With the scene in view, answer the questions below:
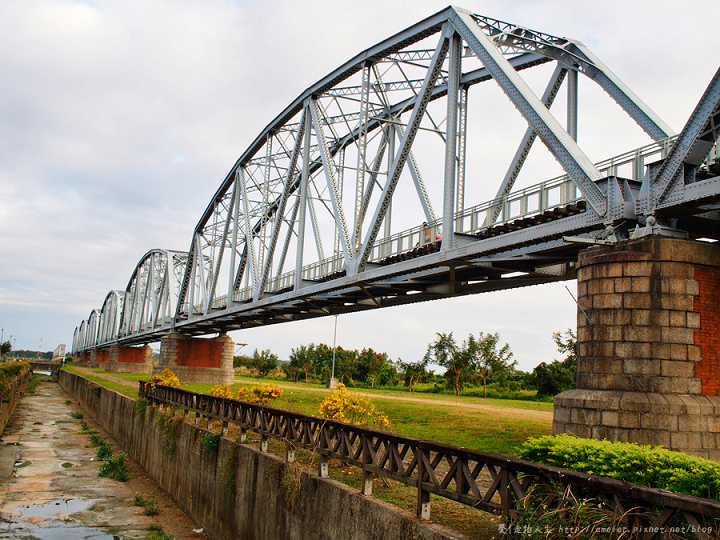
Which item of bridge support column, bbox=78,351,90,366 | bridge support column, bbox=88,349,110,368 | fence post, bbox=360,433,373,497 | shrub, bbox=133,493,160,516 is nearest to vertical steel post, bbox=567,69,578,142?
fence post, bbox=360,433,373,497

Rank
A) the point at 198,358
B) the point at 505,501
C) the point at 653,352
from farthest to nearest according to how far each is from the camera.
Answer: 1. the point at 198,358
2. the point at 653,352
3. the point at 505,501

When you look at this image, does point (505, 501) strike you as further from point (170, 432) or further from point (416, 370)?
point (416, 370)

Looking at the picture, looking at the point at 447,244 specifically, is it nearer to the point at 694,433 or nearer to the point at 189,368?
the point at 694,433

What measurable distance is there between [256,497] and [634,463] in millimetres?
8502

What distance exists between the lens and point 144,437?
25.3 metres

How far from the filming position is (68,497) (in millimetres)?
19812

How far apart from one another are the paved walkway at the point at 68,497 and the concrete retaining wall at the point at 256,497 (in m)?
0.66

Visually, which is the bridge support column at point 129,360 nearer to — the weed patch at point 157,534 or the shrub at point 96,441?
the shrub at point 96,441

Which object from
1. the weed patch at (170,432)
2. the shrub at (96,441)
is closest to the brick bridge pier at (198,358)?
the shrub at (96,441)

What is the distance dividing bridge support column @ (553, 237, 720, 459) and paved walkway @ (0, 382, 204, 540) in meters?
10.6

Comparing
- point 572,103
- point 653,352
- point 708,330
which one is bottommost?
Answer: point 653,352

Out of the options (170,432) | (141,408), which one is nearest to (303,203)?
(141,408)

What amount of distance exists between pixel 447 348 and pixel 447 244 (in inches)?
1505

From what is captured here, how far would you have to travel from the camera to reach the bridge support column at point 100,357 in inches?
5227
